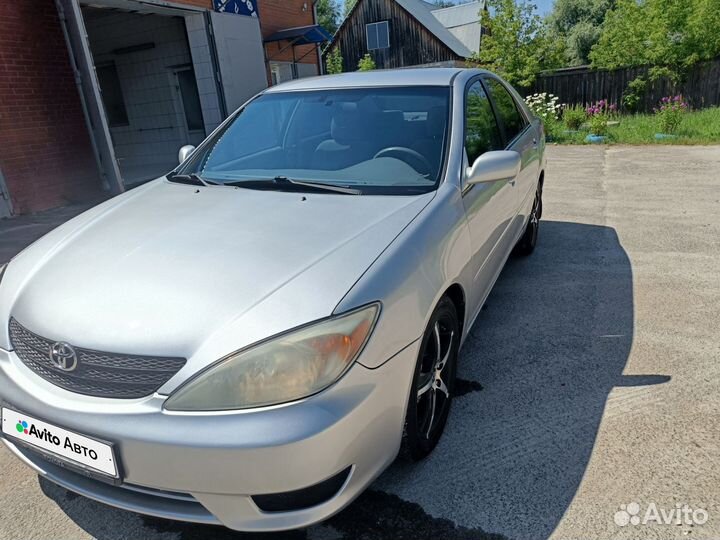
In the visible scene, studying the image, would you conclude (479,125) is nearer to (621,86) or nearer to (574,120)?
(574,120)

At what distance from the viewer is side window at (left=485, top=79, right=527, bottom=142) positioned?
364 centimetres

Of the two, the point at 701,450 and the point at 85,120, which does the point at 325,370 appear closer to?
the point at 701,450

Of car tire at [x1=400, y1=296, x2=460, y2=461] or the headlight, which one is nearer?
the headlight

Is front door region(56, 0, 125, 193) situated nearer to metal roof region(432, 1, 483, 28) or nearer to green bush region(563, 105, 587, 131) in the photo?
green bush region(563, 105, 587, 131)

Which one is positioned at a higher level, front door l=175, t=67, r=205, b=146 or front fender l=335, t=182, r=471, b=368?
front door l=175, t=67, r=205, b=146

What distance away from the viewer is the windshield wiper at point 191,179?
9.00 ft

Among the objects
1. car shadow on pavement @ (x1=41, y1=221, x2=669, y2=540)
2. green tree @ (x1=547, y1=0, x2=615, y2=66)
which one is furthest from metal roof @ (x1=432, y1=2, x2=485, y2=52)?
car shadow on pavement @ (x1=41, y1=221, x2=669, y2=540)

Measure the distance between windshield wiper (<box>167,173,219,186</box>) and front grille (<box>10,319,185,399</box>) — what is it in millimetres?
1275

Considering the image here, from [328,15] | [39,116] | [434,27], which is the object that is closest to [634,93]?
[39,116]

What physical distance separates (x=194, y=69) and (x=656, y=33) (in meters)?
12.9

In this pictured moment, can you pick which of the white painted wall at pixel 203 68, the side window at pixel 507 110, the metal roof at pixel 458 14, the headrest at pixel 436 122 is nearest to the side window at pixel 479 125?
the headrest at pixel 436 122

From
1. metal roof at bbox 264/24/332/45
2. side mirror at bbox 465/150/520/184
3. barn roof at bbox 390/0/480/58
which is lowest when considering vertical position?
side mirror at bbox 465/150/520/184

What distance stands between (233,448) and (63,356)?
66 cm

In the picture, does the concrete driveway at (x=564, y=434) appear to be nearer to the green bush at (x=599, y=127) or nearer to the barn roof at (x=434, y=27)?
the green bush at (x=599, y=127)
